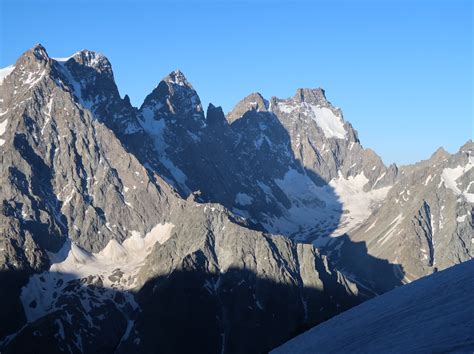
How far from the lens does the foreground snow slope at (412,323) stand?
92.7 ft

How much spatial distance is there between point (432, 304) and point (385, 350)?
19.6 ft

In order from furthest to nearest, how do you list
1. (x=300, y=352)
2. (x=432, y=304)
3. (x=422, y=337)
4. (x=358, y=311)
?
(x=358, y=311) < (x=300, y=352) < (x=432, y=304) < (x=422, y=337)

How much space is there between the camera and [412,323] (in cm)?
3325

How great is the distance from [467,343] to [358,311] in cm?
1923

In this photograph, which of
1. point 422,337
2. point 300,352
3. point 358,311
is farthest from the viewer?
point 358,311

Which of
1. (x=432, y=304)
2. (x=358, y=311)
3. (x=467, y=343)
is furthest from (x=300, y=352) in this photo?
(x=467, y=343)

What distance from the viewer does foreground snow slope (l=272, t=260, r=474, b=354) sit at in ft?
92.7

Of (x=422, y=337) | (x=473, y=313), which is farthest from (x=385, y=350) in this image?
(x=473, y=313)

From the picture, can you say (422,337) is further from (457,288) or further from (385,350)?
(457,288)

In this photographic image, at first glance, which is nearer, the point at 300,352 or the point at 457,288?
the point at 457,288

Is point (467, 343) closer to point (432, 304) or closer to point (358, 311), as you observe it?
point (432, 304)

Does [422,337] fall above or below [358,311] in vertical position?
Result: below

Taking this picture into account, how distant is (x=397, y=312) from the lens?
122ft

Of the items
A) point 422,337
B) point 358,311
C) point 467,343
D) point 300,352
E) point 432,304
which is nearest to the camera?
point 467,343
